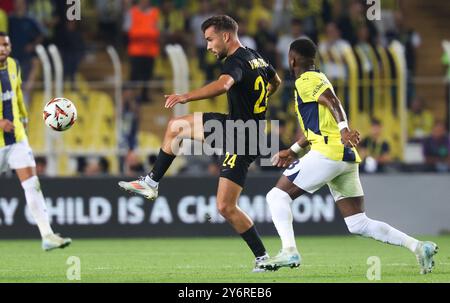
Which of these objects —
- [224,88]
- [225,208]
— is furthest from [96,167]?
[224,88]

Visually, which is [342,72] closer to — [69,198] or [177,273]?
[69,198]

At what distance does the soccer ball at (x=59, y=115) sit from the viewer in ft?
39.9

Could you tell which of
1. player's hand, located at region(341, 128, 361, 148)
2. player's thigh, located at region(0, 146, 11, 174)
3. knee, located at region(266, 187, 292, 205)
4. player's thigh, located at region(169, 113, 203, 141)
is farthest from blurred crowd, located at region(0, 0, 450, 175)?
player's hand, located at region(341, 128, 361, 148)

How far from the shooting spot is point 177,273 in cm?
1126

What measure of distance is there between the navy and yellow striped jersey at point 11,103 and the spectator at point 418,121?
8.00 m

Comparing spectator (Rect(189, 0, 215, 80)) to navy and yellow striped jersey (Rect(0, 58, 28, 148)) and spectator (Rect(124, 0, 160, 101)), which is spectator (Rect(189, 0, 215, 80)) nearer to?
spectator (Rect(124, 0, 160, 101))

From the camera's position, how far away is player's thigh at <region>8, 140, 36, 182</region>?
506 inches

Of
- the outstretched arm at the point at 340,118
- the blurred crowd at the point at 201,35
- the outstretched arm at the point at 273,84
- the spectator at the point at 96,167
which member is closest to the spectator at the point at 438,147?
the blurred crowd at the point at 201,35

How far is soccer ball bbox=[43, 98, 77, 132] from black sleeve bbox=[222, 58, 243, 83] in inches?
81.3

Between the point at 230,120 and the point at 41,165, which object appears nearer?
the point at 230,120

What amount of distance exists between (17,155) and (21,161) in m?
0.08

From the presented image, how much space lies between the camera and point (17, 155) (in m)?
12.9

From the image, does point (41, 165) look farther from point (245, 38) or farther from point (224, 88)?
point (224, 88)
